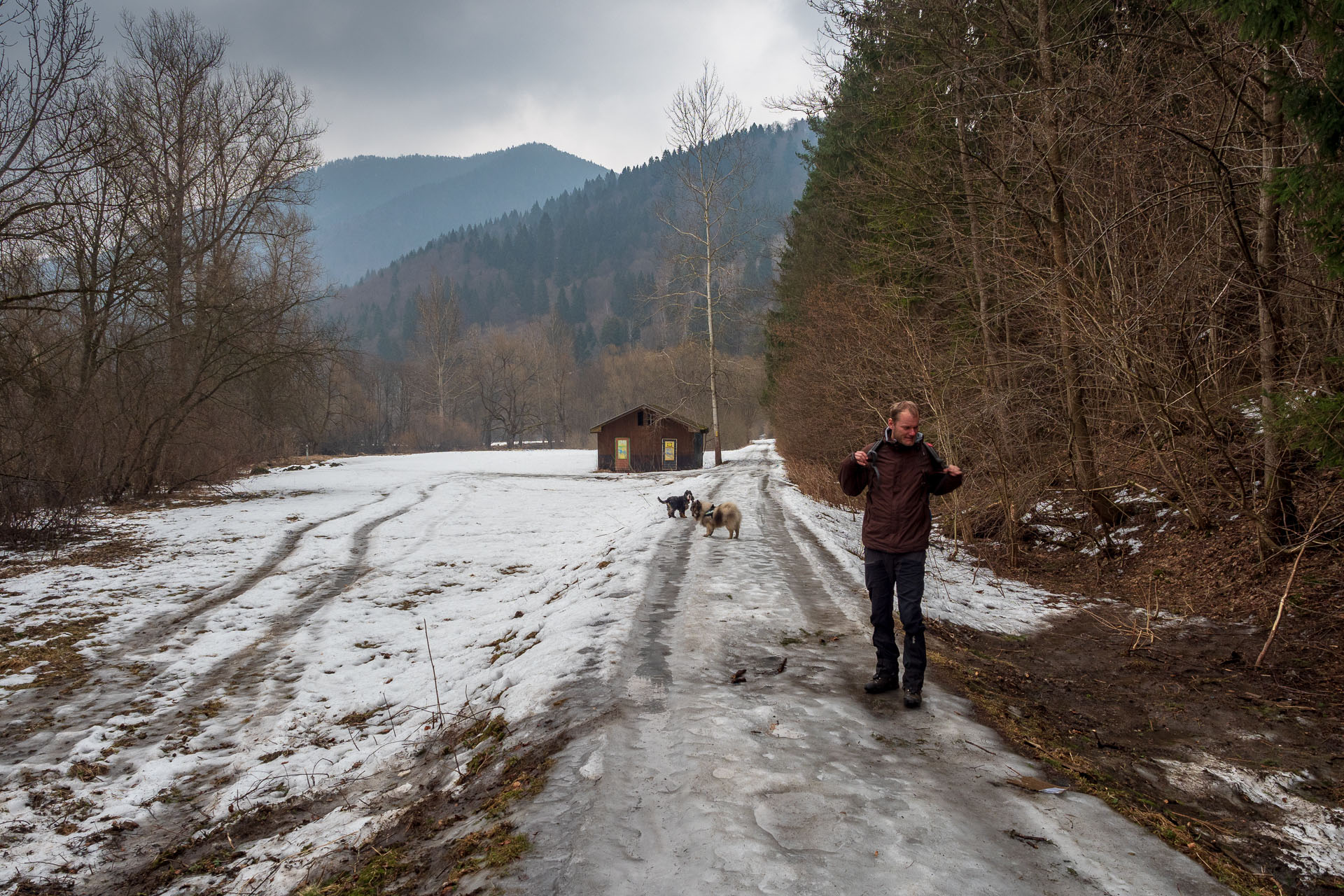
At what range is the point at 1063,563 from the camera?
1101 cm

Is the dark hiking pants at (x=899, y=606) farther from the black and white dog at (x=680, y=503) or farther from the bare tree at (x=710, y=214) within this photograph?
the bare tree at (x=710, y=214)

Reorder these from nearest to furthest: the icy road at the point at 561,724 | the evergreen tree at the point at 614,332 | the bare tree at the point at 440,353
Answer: the icy road at the point at 561,724 → the bare tree at the point at 440,353 → the evergreen tree at the point at 614,332

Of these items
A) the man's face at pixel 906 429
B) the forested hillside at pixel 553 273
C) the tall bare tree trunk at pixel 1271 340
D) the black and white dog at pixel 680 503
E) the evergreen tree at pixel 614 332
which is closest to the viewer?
the man's face at pixel 906 429

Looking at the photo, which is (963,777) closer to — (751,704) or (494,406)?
(751,704)

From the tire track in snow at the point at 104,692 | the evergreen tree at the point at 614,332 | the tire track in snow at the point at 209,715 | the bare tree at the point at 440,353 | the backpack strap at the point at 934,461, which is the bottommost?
the tire track in snow at the point at 209,715

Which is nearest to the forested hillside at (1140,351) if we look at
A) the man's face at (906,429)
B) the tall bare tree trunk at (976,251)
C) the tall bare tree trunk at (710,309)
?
the tall bare tree trunk at (976,251)

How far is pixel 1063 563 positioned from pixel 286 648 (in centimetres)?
1165

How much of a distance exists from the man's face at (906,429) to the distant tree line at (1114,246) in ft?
10.6

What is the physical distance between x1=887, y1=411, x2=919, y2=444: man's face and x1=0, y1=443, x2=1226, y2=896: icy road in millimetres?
1968

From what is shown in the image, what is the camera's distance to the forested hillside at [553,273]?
13712 cm

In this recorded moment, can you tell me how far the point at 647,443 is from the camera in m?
42.8

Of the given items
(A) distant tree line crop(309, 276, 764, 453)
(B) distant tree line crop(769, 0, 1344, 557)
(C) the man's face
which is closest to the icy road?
(C) the man's face

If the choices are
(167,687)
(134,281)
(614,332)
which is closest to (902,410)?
(167,687)

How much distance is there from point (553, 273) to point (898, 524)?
16688 cm
